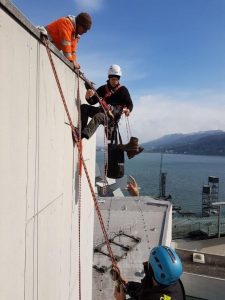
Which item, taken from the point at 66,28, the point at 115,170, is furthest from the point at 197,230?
the point at 66,28

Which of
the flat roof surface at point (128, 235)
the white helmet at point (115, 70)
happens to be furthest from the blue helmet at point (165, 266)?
the flat roof surface at point (128, 235)

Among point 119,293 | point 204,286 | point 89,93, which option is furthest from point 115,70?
point 204,286

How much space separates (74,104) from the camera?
4598mm

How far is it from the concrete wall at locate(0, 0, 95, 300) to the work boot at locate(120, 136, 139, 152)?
2394 millimetres

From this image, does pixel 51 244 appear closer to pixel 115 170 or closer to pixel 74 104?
pixel 74 104

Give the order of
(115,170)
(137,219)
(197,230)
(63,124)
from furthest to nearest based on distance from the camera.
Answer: (197,230) → (137,219) → (115,170) → (63,124)

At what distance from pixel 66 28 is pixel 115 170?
9.93ft

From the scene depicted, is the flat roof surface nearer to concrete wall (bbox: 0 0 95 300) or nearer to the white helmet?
the white helmet

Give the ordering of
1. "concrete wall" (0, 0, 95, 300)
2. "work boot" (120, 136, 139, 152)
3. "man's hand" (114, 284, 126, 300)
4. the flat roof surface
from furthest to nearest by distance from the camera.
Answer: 1. the flat roof surface
2. "work boot" (120, 136, 139, 152)
3. "man's hand" (114, 284, 126, 300)
4. "concrete wall" (0, 0, 95, 300)

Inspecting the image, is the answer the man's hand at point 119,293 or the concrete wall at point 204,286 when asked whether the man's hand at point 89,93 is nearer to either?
the man's hand at point 119,293

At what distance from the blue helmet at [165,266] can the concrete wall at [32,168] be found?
3.43 ft

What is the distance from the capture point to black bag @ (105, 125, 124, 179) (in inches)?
276

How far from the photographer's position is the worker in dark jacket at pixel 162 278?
3.47 meters

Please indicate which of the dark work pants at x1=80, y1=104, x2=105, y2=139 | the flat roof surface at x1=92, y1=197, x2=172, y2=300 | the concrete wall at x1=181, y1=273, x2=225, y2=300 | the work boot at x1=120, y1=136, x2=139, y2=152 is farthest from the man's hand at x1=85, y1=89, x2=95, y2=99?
the concrete wall at x1=181, y1=273, x2=225, y2=300
